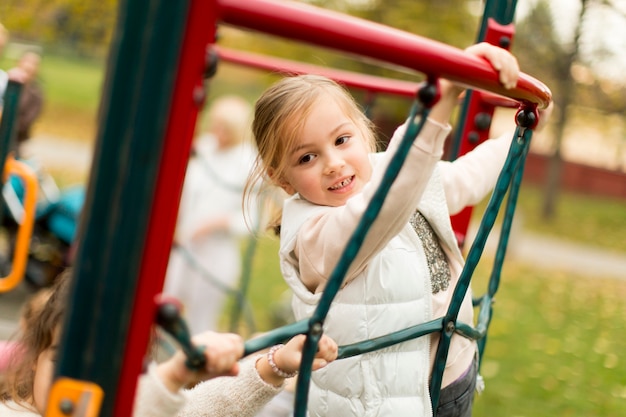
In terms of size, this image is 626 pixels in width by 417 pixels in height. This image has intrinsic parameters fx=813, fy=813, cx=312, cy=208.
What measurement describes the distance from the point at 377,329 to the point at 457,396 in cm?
33

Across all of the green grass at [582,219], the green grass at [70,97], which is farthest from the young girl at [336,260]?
the green grass at [70,97]

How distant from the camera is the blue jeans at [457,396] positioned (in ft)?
5.62

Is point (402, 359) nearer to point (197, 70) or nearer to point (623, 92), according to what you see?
point (197, 70)

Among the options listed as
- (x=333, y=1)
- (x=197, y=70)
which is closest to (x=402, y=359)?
(x=197, y=70)

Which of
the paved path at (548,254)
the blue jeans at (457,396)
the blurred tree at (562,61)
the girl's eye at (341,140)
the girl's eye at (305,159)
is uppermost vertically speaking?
the blurred tree at (562,61)

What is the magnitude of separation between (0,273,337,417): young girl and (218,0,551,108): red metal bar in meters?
0.43

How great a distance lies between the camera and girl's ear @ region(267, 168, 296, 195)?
65.1 inches

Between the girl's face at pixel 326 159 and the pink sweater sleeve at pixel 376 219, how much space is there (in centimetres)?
5

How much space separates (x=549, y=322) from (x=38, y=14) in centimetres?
434

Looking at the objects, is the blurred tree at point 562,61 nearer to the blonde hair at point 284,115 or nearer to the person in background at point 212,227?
the person in background at point 212,227

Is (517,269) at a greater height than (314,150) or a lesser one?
lesser

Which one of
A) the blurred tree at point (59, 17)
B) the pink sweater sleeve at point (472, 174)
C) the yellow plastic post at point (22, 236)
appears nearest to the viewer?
the pink sweater sleeve at point (472, 174)

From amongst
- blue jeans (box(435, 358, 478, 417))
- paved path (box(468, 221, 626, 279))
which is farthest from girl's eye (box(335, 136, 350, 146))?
paved path (box(468, 221, 626, 279))

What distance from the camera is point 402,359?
60.7 inches
